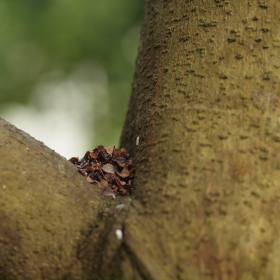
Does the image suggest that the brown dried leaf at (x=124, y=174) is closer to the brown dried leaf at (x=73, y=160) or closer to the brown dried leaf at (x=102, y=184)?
the brown dried leaf at (x=102, y=184)

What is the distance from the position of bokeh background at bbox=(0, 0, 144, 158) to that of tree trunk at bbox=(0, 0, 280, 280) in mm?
5636

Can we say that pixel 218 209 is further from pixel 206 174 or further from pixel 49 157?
pixel 49 157

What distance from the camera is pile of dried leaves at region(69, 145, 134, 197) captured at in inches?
52.1

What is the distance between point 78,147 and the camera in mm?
7812

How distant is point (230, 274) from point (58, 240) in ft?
1.70

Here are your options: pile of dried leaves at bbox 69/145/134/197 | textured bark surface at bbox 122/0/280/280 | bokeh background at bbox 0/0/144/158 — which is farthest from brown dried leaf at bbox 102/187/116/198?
bokeh background at bbox 0/0/144/158

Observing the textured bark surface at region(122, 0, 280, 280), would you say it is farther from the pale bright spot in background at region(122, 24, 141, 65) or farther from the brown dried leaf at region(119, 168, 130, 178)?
the pale bright spot in background at region(122, 24, 141, 65)

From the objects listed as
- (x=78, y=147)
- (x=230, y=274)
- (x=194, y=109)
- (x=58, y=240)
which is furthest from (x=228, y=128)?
(x=78, y=147)

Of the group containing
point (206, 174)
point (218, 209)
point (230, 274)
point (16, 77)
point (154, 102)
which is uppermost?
point (16, 77)

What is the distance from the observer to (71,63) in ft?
23.4

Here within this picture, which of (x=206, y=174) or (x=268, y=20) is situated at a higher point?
(x=268, y=20)

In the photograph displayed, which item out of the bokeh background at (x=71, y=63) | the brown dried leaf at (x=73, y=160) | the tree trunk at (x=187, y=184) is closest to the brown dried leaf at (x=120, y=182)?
the tree trunk at (x=187, y=184)

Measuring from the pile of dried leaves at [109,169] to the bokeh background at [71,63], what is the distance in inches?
218

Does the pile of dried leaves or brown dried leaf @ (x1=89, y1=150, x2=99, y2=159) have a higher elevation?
brown dried leaf @ (x1=89, y1=150, x2=99, y2=159)
